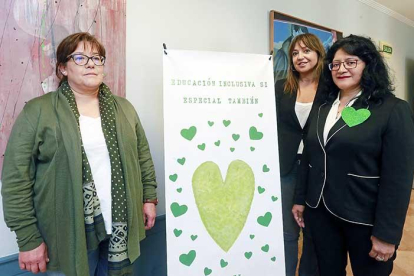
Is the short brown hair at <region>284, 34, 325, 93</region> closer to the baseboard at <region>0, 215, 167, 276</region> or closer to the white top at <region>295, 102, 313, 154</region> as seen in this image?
the white top at <region>295, 102, 313, 154</region>

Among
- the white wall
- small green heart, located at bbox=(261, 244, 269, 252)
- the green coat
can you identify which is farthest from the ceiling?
the green coat

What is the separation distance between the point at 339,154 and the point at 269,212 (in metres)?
0.44

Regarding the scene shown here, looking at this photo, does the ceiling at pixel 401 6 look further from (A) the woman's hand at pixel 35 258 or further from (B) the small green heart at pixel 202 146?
(A) the woman's hand at pixel 35 258

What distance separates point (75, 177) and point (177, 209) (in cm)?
47

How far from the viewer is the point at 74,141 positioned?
1045 millimetres

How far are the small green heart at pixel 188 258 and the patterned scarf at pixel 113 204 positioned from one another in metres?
0.23

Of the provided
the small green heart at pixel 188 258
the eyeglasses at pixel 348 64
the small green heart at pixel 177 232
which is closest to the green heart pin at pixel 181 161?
the small green heart at pixel 177 232

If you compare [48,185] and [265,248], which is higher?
[48,185]

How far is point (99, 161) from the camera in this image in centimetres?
112

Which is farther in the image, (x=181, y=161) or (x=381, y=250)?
(x=181, y=161)

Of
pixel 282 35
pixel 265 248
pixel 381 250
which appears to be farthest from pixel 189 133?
pixel 282 35

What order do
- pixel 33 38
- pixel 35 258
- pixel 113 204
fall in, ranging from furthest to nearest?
pixel 33 38 < pixel 113 204 < pixel 35 258

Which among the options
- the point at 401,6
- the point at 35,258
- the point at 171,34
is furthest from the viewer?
the point at 401,6

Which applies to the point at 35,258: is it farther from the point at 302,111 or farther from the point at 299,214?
the point at 302,111
